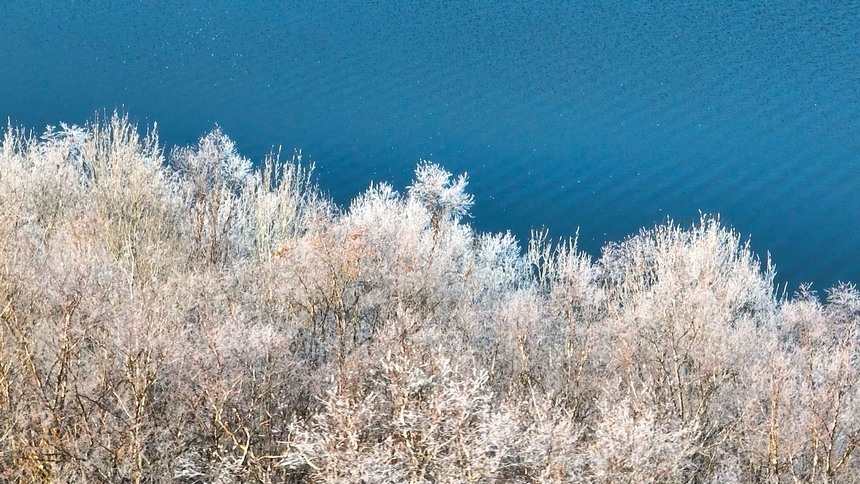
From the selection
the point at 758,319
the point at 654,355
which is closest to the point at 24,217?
the point at 654,355

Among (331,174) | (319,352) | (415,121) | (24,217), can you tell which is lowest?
(319,352)

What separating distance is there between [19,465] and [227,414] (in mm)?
3660

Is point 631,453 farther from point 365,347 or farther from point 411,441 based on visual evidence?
point 365,347

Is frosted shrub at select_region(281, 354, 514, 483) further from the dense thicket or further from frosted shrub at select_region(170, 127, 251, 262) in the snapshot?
frosted shrub at select_region(170, 127, 251, 262)

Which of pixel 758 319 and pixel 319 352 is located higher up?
pixel 758 319

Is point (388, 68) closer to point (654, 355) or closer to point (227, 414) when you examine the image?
point (654, 355)

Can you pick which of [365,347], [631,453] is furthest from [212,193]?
[631,453]

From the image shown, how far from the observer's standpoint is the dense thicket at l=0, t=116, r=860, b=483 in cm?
1444

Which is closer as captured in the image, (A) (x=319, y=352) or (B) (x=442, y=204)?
Answer: (A) (x=319, y=352)

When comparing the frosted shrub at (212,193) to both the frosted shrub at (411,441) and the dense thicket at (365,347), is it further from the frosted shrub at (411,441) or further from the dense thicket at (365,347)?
the frosted shrub at (411,441)

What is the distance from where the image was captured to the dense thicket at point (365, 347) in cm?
1444

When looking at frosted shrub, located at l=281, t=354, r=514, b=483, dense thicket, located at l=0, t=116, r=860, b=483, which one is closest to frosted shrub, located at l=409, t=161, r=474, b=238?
dense thicket, located at l=0, t=116, r=860, b=483

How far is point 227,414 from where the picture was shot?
16594mm

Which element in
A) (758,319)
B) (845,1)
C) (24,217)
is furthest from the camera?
(845,1)
